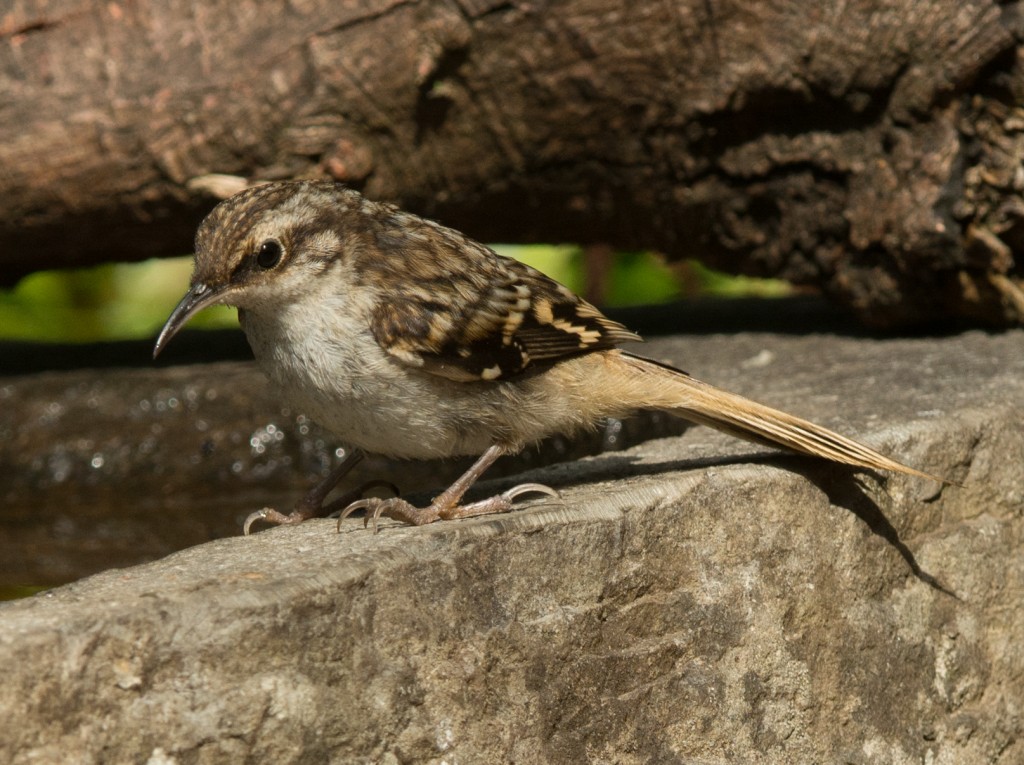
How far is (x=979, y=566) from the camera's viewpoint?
4645mm

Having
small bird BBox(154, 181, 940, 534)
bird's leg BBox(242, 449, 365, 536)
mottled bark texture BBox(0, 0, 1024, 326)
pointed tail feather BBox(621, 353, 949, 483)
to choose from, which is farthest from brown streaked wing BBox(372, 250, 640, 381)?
mottled bark texture BBox(0, 0, 1024, 326)

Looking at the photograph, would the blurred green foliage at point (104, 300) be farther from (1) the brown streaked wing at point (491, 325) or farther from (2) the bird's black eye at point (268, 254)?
(2) the bird's black eye at point (268, 254)

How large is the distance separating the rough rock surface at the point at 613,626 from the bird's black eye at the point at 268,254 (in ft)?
2.60

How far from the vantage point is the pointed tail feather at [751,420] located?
418cm

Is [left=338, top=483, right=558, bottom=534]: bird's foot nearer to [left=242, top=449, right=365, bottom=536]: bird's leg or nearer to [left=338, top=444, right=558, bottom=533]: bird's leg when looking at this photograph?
[left=338, top=444, right=558, bottom=533]: bird's leg

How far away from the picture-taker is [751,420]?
4.28 metres

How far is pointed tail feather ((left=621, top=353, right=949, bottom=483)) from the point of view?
13.7 ft

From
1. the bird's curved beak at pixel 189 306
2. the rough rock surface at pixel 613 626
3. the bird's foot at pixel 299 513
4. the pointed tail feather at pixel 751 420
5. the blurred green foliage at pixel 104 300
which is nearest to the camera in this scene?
the rough rock surface at pixel 613 626

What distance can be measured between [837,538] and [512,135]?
3.00 m

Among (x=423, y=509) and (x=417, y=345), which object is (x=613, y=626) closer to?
(x=423, y=509)

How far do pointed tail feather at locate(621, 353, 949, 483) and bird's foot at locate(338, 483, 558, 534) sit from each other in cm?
66

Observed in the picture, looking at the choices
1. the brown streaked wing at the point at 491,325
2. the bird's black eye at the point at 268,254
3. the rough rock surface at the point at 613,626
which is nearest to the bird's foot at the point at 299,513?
the rough rock surface at the point at 613,626

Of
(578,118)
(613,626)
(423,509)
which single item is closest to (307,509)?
(423,509)

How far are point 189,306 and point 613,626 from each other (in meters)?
1.53
